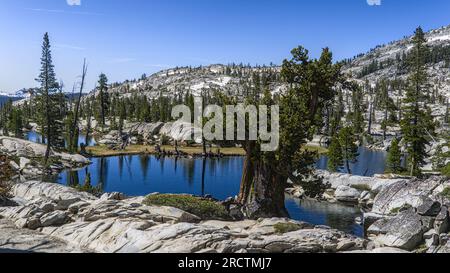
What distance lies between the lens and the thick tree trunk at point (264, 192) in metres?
33.2

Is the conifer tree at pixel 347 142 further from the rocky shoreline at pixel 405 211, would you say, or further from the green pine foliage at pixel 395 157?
the rocky shoreline at pixel 405 211

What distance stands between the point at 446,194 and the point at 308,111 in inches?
597

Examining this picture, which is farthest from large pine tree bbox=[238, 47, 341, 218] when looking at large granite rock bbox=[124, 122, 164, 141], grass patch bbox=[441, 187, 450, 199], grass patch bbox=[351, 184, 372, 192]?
large granite rock bbox=[124, 122, 164, 141]

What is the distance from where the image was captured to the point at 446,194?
36.1 m

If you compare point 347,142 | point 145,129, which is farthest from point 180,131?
point 347,142

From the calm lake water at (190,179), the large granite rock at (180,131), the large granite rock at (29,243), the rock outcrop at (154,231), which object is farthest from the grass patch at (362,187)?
the large granite rock at (180,131)

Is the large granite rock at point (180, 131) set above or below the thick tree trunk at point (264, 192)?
above

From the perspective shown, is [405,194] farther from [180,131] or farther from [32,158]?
[180,131]

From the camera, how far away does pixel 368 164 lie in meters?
94.1

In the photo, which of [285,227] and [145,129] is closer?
[285,227]

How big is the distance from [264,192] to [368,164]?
67.3 metres

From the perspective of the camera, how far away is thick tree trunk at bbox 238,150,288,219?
3316 cm

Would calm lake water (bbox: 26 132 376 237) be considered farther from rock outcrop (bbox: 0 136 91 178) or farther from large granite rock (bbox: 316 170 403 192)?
large granite rock (bbox: 316 170 403 192)

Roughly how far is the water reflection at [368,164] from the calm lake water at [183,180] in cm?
2051
